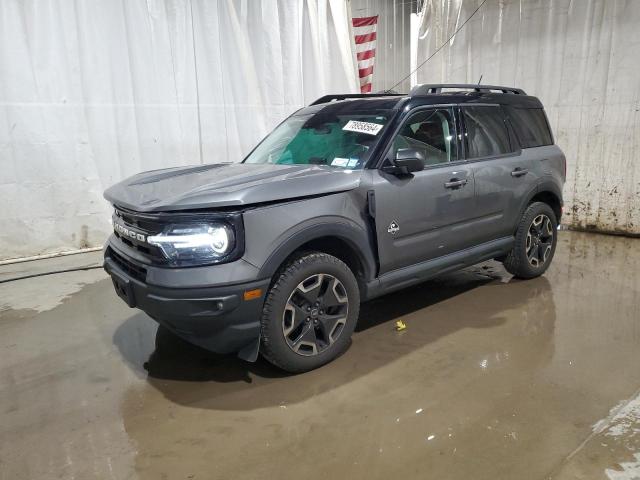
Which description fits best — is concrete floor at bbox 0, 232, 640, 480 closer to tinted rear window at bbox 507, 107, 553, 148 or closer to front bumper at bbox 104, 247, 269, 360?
front bumper at bbox 104, 247, 269, 360

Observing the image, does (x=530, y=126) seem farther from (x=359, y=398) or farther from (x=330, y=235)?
(x=359, y=398)

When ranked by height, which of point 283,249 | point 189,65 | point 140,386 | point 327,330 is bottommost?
point 140,386

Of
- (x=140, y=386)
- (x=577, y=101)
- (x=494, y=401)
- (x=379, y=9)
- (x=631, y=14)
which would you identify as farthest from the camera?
(x=379, y=9)

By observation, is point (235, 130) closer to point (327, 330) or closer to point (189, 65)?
point (189, 65)

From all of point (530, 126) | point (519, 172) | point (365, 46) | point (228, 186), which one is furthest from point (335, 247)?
point (365, 46)

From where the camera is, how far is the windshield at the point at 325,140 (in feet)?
11.1

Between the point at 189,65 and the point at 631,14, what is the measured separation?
5493 millimetres

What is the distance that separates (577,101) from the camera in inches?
261

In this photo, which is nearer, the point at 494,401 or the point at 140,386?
the point at 494,401

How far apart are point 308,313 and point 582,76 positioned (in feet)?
18.3

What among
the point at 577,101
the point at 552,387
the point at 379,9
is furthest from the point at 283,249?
the point at 379,9

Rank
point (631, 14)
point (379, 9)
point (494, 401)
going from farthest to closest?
1. point (379, 9)
2. point (631, 14)
3. point (494, 401)

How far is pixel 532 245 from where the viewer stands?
15.2 ft

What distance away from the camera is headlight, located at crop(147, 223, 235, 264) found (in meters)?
2.64
